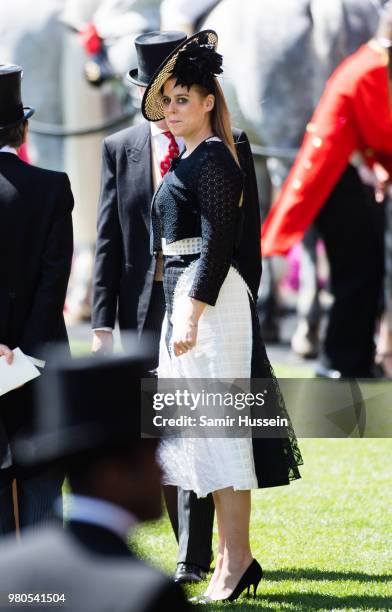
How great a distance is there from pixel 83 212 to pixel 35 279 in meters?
7.02

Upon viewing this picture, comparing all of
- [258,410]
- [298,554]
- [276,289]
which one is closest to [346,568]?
[298,554]

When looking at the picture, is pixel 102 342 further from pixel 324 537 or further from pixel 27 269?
pixel 324 537

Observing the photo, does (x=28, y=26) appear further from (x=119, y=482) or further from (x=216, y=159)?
(x=119, y=482)

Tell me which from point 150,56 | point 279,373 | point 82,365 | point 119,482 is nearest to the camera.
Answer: point 119,482

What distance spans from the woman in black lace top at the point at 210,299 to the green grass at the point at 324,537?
0.84 feet

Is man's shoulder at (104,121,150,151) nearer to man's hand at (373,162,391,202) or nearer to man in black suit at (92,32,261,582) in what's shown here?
man in black suit at (92,32,261,582)

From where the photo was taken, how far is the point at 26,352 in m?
4.58

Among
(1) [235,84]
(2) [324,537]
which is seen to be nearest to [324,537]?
(2) [324,537]

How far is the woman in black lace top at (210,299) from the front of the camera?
4.46 meters

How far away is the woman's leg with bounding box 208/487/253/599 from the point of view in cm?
462

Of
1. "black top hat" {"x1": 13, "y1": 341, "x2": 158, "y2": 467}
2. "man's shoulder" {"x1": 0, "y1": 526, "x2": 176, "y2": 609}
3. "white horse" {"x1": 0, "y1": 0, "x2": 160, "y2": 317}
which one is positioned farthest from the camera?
"white horse" {"x1": 0, "y1": 0, "x2": 160, "y2": 317}

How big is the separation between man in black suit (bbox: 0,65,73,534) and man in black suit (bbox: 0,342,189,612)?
6.29ft

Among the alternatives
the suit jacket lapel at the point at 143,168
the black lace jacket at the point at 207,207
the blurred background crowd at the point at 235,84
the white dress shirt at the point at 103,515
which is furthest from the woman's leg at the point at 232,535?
the blurred background crowd at the point at 235,84

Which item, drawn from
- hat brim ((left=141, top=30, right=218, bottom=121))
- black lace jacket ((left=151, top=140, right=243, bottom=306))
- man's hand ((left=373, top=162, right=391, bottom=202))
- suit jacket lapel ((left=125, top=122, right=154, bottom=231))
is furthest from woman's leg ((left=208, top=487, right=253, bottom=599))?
man's hand ((left=373, top=162, right=391, bottom=202))
